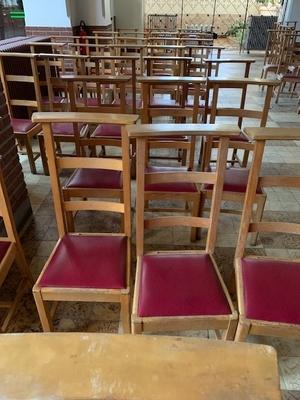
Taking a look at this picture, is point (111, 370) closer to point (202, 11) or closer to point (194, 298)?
point (194, 298)

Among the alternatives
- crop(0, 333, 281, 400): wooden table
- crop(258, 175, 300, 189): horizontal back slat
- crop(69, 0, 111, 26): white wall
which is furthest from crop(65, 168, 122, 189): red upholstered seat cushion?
crop(69, 0, 111, 26): white wall

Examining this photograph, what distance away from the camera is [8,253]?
135 cm

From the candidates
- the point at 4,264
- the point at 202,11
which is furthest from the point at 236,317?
the point at 202,11

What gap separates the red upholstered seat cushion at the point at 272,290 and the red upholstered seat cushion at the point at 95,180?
33.3 inches

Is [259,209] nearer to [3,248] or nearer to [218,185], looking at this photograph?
[218,185]

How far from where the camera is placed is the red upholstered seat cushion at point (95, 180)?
69.2 inches

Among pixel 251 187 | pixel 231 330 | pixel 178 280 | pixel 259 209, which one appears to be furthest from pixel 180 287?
pixel 259 209

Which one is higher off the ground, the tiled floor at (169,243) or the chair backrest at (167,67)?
the chair backrest at (167,67)

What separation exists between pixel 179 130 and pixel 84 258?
0.63 metres

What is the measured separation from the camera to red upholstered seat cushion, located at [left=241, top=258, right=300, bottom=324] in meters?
1.08

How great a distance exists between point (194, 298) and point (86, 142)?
123cm

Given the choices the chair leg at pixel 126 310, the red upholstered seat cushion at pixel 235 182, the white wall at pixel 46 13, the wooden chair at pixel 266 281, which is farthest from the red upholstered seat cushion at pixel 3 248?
the white wall at pixel 46 13

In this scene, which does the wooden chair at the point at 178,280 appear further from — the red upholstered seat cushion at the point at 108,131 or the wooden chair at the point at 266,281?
the red upholstered seat cushion at the point at 108,131

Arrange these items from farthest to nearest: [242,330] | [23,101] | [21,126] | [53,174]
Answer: [23,101]
[21,126]
[53,174]
[242,330]
